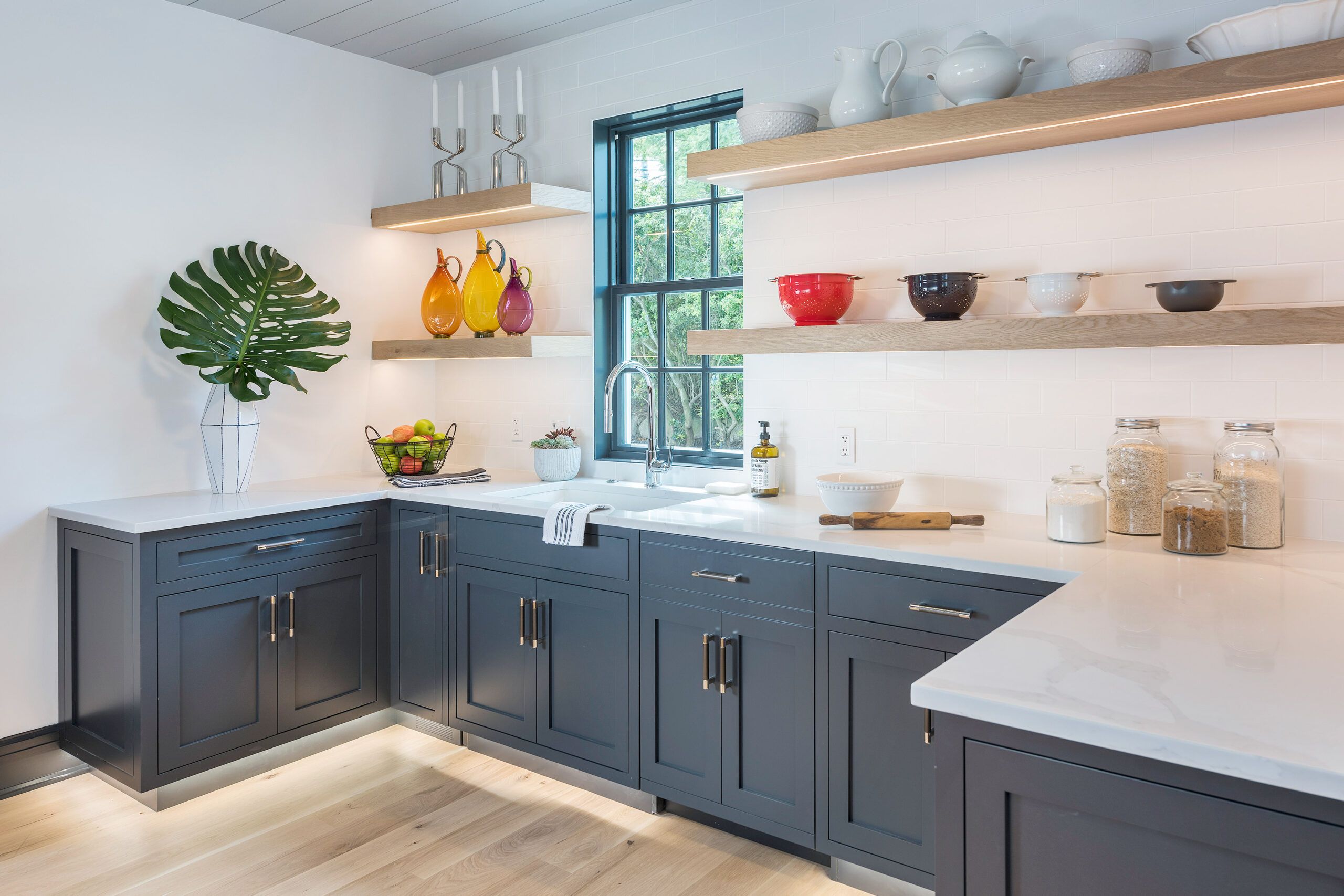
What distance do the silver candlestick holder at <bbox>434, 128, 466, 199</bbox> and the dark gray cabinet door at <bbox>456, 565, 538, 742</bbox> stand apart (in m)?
1.71

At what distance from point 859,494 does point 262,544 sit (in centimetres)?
193

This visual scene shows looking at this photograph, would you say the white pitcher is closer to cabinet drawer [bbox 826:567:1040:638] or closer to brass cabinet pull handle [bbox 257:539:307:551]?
cabinet drawer [bbox 826:567:1040:638]

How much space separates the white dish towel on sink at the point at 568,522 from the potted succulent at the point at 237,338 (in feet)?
3.76

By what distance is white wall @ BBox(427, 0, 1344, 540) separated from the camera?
7.33 feet

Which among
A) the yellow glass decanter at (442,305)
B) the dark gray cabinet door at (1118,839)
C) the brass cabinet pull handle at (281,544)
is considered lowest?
the dark gray cabinet door at (1118,839)

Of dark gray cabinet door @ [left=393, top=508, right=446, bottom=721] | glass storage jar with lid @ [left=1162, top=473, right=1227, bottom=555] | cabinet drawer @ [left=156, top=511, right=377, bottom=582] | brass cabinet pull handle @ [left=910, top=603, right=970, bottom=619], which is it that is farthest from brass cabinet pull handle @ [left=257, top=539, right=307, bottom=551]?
glass storage jar with lid @ [left=1162, top=473, right=1227, bottom=555]

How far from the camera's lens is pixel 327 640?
322 centimetres

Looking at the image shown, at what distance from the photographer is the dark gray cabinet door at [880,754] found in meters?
2.17

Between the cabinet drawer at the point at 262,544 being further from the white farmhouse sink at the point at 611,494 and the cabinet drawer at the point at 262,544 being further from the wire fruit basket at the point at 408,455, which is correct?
the white farmhouse sink at the point at 611,494

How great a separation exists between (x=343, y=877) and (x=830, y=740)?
4.37 ft

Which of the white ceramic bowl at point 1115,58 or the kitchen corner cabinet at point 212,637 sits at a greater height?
the white ceramic bowl at point 1115,58

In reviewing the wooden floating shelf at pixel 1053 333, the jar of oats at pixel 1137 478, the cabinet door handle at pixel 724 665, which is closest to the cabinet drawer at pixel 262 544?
the wooden floating shelf at pixel 1053 333

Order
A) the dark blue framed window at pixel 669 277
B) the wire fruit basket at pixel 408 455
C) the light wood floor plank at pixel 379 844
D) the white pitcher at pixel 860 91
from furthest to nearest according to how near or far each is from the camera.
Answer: the wire fruit basket at pixel 408 455 → the dark blue framed window at pixel 669 277 → the white pitcher at pixel 860 91 → the light wood floor plank at pixel 379 844

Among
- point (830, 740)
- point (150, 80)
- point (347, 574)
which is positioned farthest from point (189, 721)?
point (150, 80)
